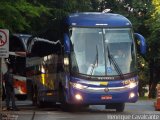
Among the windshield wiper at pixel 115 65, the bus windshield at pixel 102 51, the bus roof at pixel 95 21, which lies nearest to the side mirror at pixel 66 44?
the bus windshield at pixel 102 51

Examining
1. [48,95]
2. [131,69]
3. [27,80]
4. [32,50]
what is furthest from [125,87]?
[27,80]

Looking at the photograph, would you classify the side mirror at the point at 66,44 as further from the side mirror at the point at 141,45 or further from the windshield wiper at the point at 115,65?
the side mirror at the point at 141,45

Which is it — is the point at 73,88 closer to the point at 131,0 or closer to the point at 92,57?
the point at 92,57

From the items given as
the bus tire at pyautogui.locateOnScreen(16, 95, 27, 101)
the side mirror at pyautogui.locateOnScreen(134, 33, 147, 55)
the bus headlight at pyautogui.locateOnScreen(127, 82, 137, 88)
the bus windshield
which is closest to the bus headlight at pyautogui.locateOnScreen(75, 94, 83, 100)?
the bus windshield

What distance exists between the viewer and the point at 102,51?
826 inches

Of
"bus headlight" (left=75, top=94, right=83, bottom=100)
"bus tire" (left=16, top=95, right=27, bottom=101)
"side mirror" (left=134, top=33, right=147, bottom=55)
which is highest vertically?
"side mirror" (left=134, top=33, right=147, bottom=55)

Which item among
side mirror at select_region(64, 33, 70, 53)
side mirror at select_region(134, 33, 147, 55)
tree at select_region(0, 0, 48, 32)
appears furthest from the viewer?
side mirror at select_region(134, 33, 147, 55)

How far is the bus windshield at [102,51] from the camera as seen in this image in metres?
20.7

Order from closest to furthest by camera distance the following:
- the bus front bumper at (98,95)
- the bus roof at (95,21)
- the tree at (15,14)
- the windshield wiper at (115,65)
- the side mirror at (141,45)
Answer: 1. the tree at (15,14)
2. the bus front bumper at (98,95)
3. the windshield wiper at (115,65)
4. the bus roof at (95,21)
5. the side mirror at (141,45)

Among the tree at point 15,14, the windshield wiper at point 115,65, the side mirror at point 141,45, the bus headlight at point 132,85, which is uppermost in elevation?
the tree at point 15,14

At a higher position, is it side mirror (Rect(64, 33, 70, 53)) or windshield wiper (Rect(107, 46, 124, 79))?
side mirror (Rect(64, 33, 70, 53))

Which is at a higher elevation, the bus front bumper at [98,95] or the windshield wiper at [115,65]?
the windshield wiper at [115,65]

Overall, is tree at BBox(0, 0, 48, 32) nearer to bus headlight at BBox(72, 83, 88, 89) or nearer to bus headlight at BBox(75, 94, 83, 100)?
bus headlight at BBox(72, 83, 88, 89)

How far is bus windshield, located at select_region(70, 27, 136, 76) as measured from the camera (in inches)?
816
